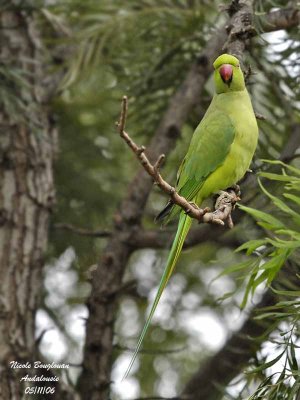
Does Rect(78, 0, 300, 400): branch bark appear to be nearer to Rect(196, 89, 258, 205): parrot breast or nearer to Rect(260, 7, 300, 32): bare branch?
Rect(260, 7, 300, 32): bare branch

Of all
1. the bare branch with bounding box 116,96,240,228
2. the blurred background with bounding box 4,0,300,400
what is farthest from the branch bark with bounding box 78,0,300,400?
the bare branch with bounding box 116,96,240,228

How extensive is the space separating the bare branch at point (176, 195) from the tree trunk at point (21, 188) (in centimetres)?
104

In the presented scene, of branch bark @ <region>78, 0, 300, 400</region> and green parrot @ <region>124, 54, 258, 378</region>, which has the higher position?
green parrot @ <region>124, 54, 258, 378</region>

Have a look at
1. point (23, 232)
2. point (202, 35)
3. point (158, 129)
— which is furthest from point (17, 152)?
point (202, 35)

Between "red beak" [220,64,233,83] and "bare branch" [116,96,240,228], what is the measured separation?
37cm

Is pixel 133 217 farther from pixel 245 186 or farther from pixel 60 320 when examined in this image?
pixel 60 320

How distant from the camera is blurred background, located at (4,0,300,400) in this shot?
10.9 feet

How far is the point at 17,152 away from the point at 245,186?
1014 millimetres

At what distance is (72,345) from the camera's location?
4.18 metres

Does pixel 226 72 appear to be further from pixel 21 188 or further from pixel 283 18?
pixel 21 188

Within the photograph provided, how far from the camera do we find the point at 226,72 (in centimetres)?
262

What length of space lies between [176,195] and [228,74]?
0.85m

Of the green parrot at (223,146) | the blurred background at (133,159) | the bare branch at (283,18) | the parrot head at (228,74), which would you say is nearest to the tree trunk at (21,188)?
the blurred background at (133,159)

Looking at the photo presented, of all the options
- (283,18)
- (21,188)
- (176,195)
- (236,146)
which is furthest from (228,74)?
(21,188)
